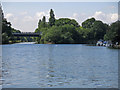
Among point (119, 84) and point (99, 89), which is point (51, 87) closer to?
point (99, 89)

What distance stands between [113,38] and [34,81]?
3705 inches

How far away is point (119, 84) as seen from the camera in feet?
84.1

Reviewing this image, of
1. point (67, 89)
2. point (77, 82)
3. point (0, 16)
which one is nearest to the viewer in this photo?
point (67, 89)

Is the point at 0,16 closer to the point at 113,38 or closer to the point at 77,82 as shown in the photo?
the point at 113,38

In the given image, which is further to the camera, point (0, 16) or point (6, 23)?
point (6, 23)

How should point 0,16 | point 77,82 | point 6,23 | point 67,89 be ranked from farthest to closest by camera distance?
point 6,23, point 0,16, point 77,82, point 67,89

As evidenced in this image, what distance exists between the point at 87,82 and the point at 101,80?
6.71ft

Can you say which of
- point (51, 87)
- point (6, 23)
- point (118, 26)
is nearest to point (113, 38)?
point (118, 26)

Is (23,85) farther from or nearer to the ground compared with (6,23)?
nearer to the ground

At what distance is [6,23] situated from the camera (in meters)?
183

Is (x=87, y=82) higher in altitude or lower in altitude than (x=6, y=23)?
lower

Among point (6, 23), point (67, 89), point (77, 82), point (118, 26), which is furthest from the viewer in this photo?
point (6, 23)

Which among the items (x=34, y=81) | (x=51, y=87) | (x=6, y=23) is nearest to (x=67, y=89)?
(x=51, y=87)

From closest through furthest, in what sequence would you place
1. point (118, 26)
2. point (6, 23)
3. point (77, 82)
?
1. point (77, 82)
2. point (118, 26)
3. point (6, 23)
